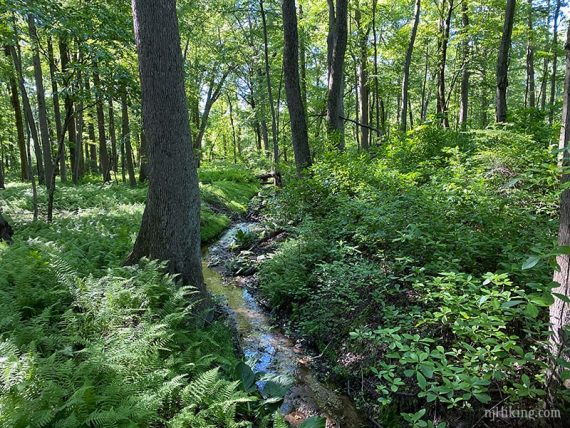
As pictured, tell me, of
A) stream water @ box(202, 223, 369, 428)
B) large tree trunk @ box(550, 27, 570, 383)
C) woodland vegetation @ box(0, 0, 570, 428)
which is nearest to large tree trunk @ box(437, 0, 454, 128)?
woodland vegetation @ box(0, 0, 570, 428)

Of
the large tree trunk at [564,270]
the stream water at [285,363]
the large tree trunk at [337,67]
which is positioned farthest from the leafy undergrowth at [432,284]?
the large tree trunk at [337,67]

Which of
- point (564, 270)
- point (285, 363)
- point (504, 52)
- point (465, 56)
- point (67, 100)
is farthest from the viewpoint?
point (465, 56)

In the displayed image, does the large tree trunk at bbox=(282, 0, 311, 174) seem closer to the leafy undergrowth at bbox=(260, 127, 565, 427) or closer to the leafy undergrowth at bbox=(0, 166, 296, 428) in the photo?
the leafy undergrowth at bbox=(260, 127, 565, 427)

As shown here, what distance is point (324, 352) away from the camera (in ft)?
16.6

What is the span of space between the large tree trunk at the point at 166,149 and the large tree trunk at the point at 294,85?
5607 mm

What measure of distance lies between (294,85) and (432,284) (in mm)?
7831

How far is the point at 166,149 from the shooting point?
491cm

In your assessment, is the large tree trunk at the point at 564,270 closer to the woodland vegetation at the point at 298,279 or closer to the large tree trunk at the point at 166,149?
the woodland vegetation at the point at 298,279

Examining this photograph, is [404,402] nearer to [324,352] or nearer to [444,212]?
[324,352]

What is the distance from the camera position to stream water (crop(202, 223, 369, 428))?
162 inches

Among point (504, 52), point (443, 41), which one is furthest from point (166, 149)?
point (443, 41)

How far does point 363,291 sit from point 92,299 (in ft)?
11.7

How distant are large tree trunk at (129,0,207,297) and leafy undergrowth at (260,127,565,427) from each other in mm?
2097

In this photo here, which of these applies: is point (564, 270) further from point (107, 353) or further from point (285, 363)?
point (107, 353)
